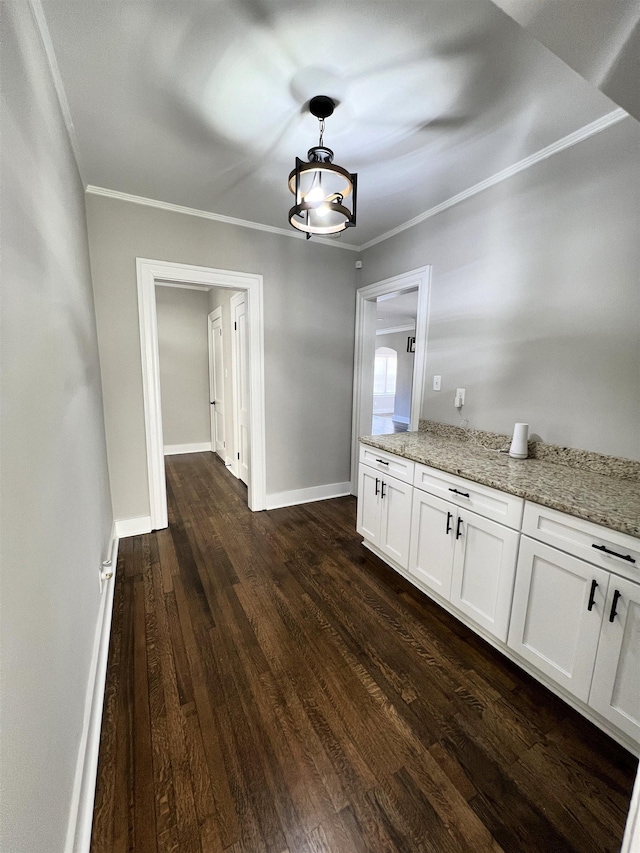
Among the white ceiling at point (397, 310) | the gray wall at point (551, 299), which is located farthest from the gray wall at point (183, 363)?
the gray wall at point (551, 299)

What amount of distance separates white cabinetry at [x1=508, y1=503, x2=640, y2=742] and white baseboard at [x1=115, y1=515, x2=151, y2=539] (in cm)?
274

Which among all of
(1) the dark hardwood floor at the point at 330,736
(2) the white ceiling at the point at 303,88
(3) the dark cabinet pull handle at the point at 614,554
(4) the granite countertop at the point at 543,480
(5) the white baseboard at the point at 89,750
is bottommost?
(1) the dark hardwood floor at the point at 330,736

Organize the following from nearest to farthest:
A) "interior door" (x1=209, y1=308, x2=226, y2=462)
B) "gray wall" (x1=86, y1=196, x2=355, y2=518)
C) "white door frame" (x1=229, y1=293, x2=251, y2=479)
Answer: "gray wall" (x1=86, y1=196, x2=355, y2=518) < "white door frame" (x1=229, y1=293, x2=251, y2=479) < "interior door" (x1=209, y1=308, x2=226, y2=462)

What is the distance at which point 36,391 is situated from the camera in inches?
38.9

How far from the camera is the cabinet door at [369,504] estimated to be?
253 centimetres

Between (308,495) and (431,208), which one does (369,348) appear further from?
(308,495)

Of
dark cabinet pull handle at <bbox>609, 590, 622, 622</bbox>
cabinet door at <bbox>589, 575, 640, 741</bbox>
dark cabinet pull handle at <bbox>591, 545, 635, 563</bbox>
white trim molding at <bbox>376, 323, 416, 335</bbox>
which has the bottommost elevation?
cabinet door at <bbox>589, 575, 640, 741</bbox>

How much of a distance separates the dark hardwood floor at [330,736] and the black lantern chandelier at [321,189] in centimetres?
214

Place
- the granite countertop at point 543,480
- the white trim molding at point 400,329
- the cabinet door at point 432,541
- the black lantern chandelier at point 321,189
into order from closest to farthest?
the granite countertop at point 543,480 → the black lantern chandelier at point 321,189 → the cabinet door at point 432,541 → the white trim molding at point 400,329

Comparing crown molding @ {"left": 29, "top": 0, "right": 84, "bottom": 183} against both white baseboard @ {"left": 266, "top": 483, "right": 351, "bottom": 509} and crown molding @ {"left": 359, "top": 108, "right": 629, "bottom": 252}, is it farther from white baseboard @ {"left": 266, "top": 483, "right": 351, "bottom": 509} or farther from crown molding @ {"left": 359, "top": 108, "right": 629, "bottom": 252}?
white baseboard @ {"left": 266, "top": 483, "right": 351, "bottom": 509}

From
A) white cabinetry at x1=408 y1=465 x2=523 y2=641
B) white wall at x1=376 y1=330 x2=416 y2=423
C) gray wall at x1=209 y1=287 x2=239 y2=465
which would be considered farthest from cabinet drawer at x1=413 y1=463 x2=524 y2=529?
white wall at x1=376 y1=330 x2=416 y2=423

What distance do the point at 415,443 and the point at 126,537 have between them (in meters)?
2.47

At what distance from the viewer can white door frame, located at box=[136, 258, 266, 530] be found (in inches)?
109

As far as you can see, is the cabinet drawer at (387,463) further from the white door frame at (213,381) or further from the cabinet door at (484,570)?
the white door frame at (213,381)
